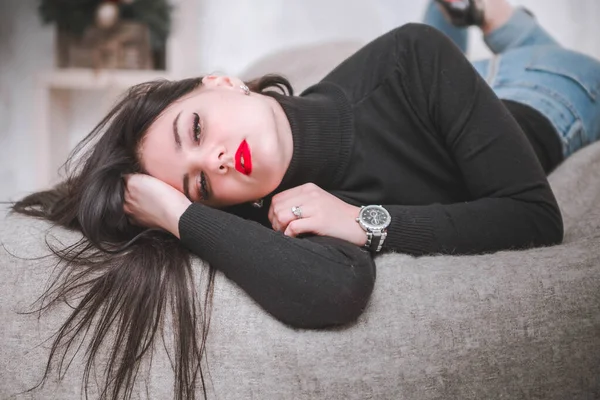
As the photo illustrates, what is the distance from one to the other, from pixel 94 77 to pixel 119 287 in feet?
6.49

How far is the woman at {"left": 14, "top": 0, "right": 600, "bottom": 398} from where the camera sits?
2.48ft

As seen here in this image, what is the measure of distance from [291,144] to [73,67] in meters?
2.04

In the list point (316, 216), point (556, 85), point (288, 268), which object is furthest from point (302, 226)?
point (556, 85)

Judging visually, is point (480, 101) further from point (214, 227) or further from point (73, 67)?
point (73, 67)

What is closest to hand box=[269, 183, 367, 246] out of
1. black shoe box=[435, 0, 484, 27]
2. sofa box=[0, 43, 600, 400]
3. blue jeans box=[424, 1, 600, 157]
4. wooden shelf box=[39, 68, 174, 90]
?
sofa box=[0, 43, 600, 400]

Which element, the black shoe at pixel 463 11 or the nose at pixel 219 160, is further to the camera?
the black shoe at pixel 463 11

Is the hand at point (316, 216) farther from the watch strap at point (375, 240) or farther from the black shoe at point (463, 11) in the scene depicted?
the black shoe at point (463, 11)

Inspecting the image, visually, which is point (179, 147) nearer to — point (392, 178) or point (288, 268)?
point (288, 268)

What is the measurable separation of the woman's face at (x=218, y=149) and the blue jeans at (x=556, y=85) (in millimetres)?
875

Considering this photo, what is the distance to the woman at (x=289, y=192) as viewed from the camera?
0.76 meters

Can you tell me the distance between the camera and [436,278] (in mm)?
792

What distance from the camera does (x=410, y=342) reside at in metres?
0.73

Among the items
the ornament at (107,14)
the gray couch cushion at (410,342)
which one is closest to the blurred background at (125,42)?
the ornament at (107,14)

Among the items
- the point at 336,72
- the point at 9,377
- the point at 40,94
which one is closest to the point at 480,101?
the point at 336,72
